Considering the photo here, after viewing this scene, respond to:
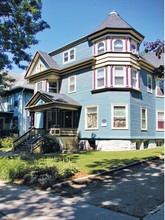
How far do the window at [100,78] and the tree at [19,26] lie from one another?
654 cm

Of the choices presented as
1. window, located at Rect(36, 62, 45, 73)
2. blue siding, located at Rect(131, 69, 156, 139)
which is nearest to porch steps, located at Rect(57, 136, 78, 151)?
blue siding, located at Rect(131, 69, 156, 139)

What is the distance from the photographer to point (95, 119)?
20.6 m

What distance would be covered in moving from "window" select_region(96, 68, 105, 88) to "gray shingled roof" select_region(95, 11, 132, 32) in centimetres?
378

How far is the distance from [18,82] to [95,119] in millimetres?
18877

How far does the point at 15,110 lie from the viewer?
3200 centimetres

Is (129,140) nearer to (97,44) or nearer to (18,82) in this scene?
(97,44)

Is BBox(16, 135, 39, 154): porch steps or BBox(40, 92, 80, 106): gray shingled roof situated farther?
BBox(40, 92, 80, 106): gray shingled roof

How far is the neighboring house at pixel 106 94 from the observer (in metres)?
19.5

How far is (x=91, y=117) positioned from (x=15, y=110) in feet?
48.3

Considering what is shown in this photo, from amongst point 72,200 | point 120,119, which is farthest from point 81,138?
point 72,200

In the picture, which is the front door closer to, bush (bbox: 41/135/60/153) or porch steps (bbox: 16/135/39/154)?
porch steps (bbox: 16/135/39/154)

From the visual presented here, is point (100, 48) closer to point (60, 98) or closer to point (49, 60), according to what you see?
point (60, 98)

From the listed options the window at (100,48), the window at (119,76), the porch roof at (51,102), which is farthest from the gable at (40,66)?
the window at (119,76)

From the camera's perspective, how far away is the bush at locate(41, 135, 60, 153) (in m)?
18.8
